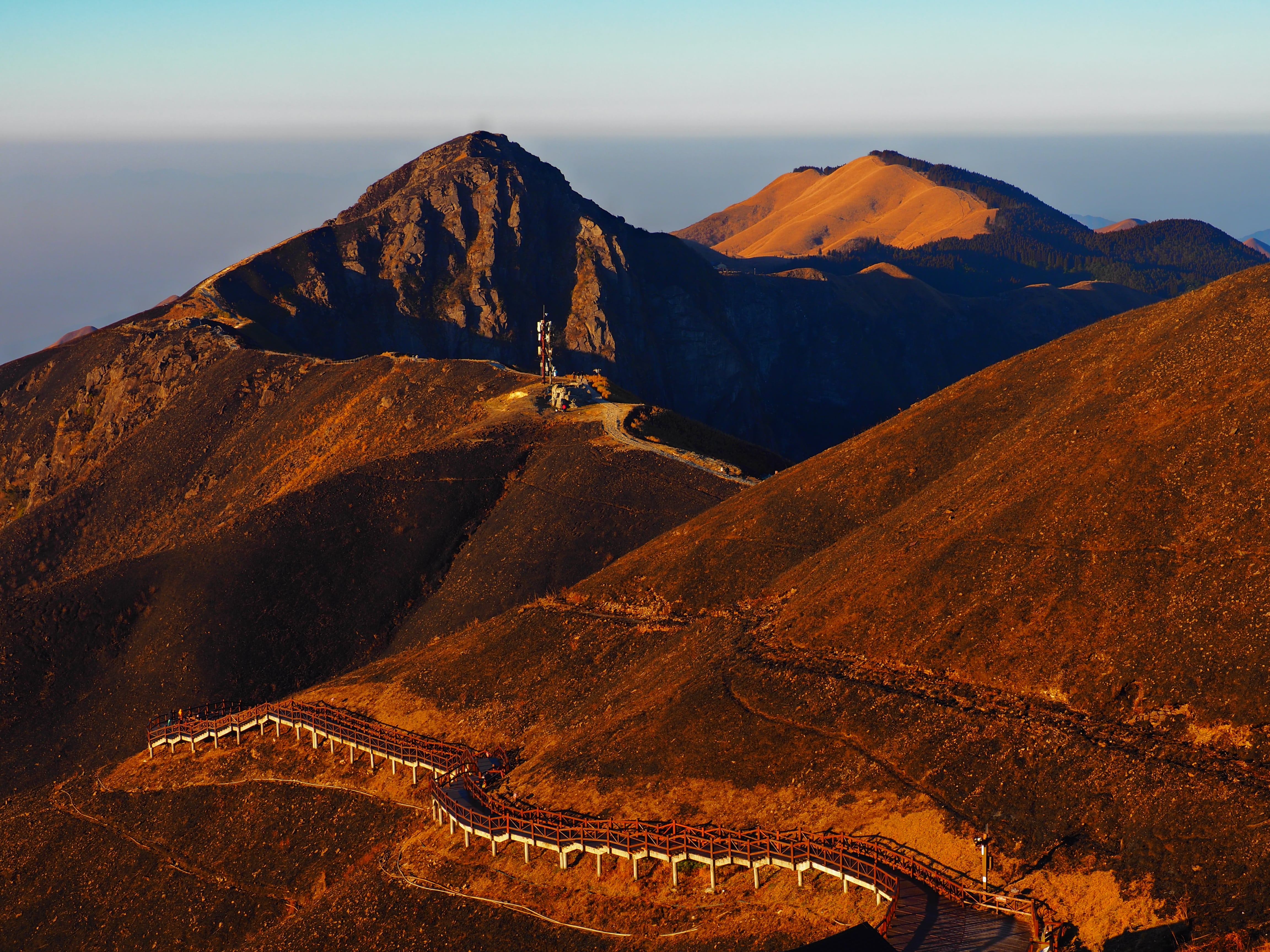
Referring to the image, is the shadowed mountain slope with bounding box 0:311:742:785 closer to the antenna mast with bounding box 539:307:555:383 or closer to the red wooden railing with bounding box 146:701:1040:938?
the antenna mast with bounding box 539:307:555:383

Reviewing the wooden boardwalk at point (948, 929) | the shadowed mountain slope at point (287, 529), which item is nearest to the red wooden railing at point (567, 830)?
the wooden boardwalk at point (948, 929)

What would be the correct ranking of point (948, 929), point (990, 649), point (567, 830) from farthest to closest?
1. point (990, 649)
2. point (567, 830)
3. point (948, 929)

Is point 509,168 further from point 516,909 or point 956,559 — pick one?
point 516,909

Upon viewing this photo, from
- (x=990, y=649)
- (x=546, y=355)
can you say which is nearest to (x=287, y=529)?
(x=546, y=355)

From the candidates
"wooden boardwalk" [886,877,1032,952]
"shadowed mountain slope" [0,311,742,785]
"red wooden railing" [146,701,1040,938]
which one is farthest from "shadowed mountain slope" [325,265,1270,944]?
"shadowed mountain slope" [0,311,742,785]

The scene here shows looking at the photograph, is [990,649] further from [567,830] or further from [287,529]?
[287,529]

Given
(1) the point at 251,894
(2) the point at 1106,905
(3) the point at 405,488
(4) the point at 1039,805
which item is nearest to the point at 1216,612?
(4) the point at 1039,805
